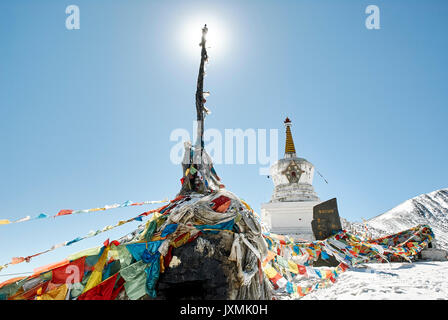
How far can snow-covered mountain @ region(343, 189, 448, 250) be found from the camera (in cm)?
1934

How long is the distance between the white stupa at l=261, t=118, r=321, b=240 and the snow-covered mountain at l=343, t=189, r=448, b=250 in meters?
2.99

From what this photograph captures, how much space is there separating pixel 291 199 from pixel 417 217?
39.5ft

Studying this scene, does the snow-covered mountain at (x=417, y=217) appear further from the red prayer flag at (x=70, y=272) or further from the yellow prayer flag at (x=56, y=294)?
the yellow prayer flag at (x=56, y=294)

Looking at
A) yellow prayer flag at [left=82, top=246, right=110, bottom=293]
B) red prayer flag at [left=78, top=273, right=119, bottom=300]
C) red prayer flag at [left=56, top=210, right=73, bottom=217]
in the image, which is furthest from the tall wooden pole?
red prayer flag at [left=78, top=273, right=119, bottom=300]

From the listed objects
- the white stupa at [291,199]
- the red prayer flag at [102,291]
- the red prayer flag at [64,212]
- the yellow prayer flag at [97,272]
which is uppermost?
the red prayer flag at [64,212]

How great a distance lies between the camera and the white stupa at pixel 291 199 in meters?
19.3

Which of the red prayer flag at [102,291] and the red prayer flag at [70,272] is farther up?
the red prayer flag at [70,272]

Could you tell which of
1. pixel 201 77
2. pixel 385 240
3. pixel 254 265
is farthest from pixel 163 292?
pixel 385 240

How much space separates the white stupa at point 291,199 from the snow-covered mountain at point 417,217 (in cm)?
299

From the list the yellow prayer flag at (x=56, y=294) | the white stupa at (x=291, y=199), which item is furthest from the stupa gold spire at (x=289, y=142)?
the yellow prayer flag at (x=56, y=294)

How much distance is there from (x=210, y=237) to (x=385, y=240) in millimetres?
8912

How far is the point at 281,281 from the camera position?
4371mm
